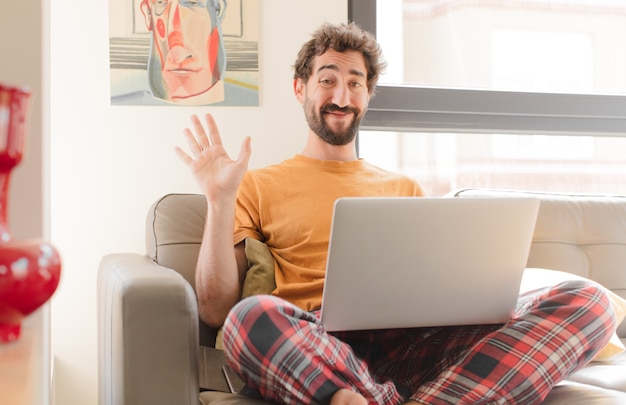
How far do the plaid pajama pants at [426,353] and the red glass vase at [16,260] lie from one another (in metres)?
0.70

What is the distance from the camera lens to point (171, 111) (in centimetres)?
241

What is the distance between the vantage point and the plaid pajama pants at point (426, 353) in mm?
1376

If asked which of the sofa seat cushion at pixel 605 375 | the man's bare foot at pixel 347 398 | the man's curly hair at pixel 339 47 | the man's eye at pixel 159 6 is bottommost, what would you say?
the sofa seat cushion at pixel 605 375

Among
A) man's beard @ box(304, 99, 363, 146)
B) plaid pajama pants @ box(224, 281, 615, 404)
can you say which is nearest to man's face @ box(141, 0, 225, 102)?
man's beard @ box(304, 99, 363, 146)

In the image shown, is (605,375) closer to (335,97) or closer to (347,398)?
(347,398)

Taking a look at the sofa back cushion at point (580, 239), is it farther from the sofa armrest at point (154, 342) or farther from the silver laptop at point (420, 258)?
the sofa armrest at point (154, 342)

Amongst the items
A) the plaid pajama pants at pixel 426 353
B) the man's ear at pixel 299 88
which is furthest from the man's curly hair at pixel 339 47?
the plaid pajama pants at pixel 426 353

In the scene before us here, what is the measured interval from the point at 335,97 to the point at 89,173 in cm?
77

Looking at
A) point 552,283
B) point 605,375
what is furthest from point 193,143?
point 605,375

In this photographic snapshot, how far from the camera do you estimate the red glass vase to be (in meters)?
0.66

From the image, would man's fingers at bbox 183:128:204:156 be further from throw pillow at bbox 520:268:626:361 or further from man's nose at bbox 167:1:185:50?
throw pillow at bbox 520:268:626:361

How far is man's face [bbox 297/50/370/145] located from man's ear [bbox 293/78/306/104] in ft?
0.09

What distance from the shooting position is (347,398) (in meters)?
1.33

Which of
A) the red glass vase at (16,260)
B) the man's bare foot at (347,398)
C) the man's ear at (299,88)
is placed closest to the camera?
the red glass vase at (16,260)
